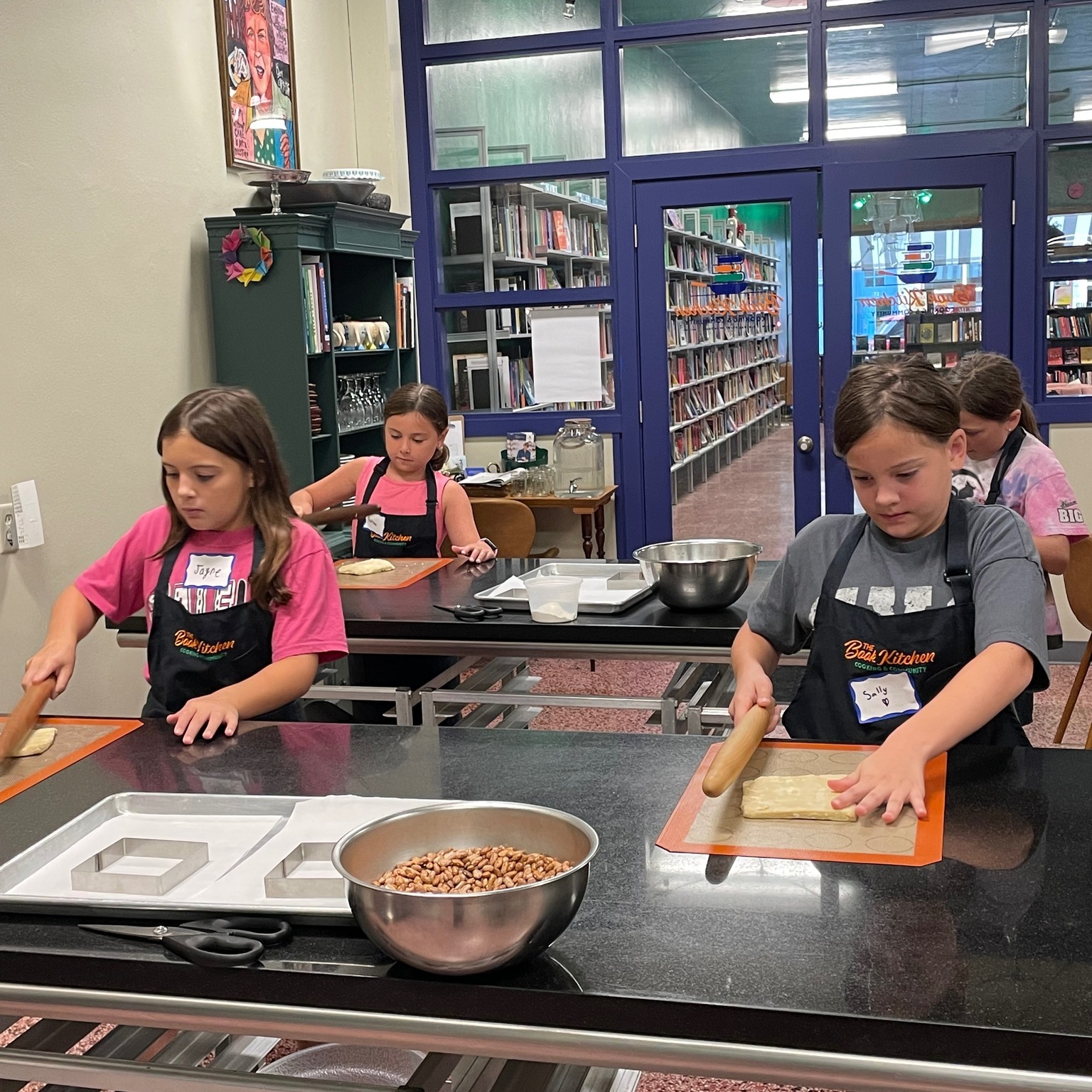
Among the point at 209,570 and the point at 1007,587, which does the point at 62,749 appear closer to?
the point at 209,570

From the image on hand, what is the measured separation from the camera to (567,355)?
5.93m

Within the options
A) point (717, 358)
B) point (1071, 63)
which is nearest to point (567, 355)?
point (717, 358)

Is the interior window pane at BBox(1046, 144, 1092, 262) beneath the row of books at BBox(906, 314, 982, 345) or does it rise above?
above

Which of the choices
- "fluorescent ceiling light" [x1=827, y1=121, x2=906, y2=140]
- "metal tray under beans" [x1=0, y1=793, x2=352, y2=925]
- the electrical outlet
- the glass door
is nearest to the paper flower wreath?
the electrical outlet

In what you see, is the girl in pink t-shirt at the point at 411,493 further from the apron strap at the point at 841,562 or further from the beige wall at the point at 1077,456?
the beige wall at the point at 1077,456

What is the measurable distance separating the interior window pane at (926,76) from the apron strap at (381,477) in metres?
2.74

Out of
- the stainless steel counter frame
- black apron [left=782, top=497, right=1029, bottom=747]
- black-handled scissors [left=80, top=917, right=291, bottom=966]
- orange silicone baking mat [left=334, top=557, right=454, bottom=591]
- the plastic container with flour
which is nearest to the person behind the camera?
the stainless steel counter frame

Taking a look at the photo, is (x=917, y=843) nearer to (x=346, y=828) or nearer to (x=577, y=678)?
(x=346, y=828)

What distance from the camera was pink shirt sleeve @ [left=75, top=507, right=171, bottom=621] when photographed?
2361 millimetres

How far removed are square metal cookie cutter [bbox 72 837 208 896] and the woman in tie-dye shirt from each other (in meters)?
2.24

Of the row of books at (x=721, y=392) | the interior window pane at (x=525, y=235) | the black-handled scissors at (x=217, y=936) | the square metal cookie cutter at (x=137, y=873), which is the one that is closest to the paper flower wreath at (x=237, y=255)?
the interior window pane at (x=525, y=235)

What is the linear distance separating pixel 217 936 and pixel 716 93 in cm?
507

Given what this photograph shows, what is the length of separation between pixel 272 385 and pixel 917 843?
3.56m

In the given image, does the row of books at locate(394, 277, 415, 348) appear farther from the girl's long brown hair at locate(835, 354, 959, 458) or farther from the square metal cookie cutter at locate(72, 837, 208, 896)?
the square metal cookie cutter at locate(72, 837, 208, 896)
